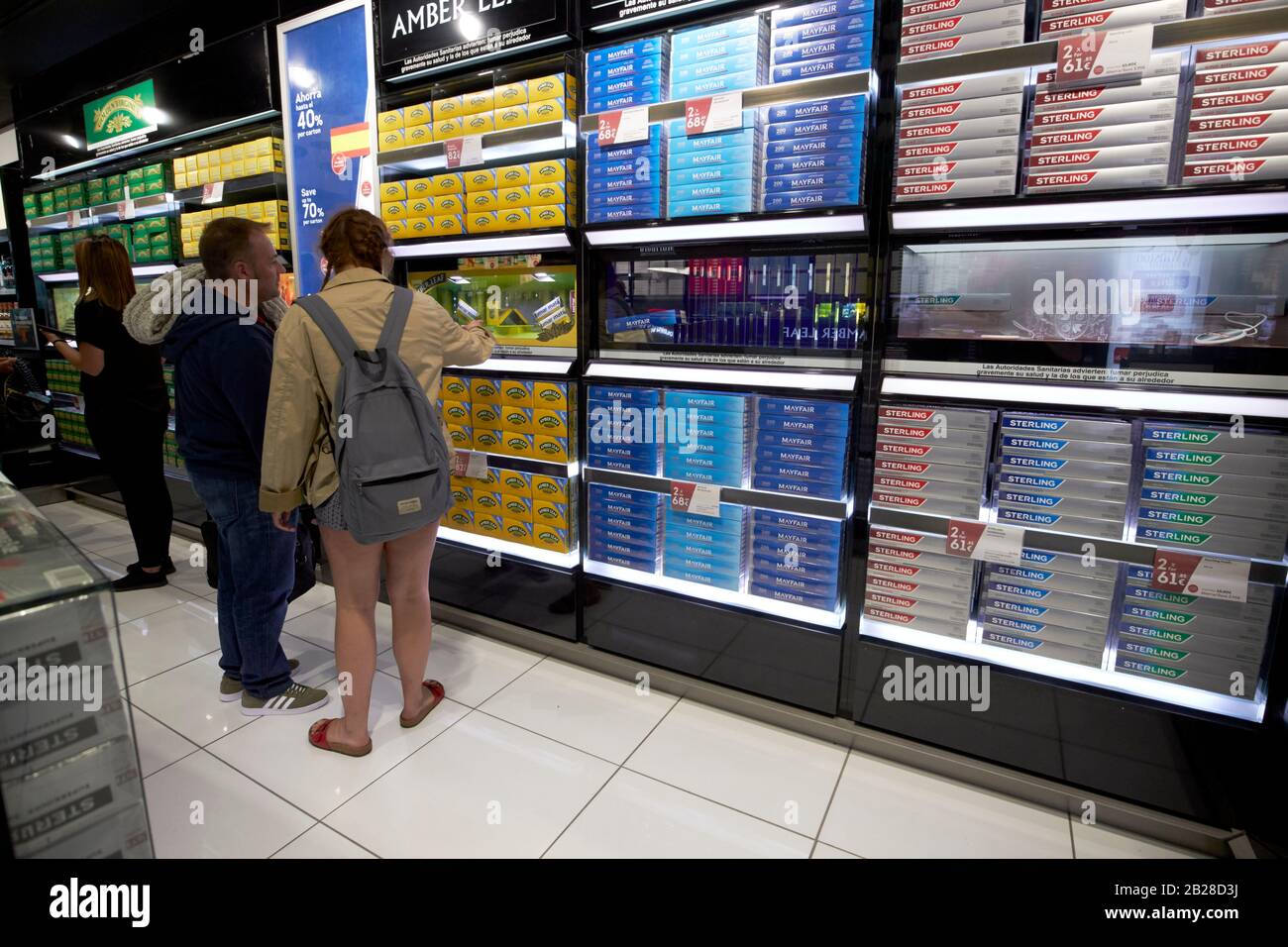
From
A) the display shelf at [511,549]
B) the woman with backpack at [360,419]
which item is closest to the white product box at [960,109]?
the woman with backpack at [360,419]

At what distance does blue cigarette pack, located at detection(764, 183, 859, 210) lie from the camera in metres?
2.22

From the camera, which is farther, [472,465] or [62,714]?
[472,465]

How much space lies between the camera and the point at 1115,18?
6.02 feet

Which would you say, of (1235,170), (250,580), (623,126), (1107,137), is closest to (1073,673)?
(1235,170)

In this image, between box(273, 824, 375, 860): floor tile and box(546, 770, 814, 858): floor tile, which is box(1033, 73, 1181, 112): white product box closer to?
box(546, 770, 814, 858): floor tile

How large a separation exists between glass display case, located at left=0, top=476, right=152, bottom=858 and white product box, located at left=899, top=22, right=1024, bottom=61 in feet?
8.25

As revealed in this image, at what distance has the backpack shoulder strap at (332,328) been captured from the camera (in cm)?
198

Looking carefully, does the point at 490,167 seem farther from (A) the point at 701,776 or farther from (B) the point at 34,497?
(B) the point at 34,497

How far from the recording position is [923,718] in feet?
7.60

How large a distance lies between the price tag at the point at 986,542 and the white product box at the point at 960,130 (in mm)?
1208

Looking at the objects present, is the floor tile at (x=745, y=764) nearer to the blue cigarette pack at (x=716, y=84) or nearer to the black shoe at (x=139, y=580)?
the blue cigarette pack at (x=716, y=84)

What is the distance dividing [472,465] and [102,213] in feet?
13.1

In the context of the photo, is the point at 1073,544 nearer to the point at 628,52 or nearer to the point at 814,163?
the point at 814,163
